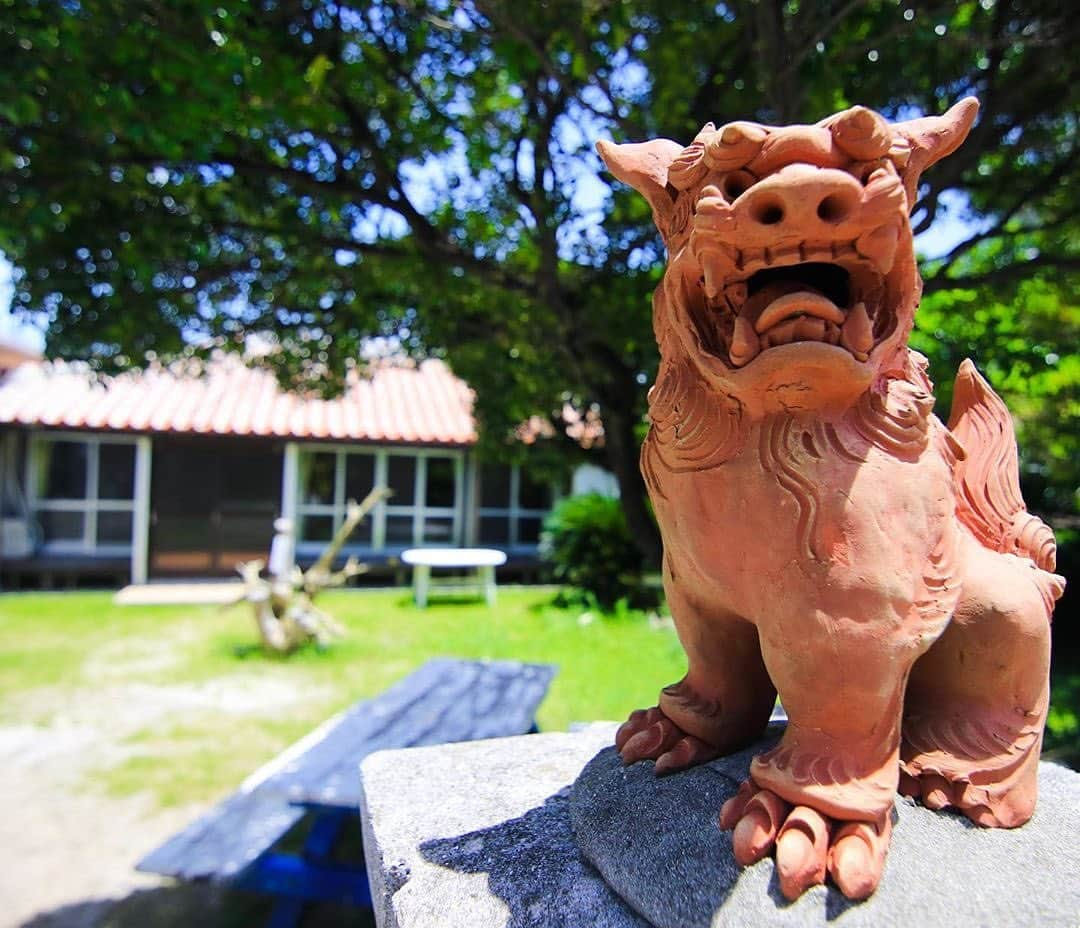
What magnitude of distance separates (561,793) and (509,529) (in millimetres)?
10061

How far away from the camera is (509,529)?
466 inches

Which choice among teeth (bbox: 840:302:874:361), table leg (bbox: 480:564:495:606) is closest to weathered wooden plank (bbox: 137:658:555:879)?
teeth (bbox: 840:302:874:361)

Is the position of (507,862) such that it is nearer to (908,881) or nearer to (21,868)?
(908,881)

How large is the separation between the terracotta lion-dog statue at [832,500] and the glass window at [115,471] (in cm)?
1087

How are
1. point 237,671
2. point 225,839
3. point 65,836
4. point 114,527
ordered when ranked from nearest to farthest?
point 225,839 < point 65,836 < point 237,671 < point 114,527

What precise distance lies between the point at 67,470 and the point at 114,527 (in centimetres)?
103

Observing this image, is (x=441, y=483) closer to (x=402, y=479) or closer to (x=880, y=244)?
(x=402, y=479)

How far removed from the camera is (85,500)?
10.2 metres

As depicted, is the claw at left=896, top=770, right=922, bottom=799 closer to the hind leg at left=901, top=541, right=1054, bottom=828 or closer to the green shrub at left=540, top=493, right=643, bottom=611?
the hind leg at left=901, top=541, right=1054, bottom=828

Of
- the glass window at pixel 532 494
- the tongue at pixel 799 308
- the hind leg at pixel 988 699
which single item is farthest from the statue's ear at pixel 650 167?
the glass window at pixel 532 494

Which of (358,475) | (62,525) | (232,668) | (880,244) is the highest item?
(880,244)

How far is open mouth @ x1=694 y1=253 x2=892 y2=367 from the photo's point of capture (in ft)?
3.76

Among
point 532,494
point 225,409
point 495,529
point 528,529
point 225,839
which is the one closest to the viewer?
point 225,839

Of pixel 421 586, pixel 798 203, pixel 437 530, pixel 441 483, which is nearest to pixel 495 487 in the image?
pixel 441 483
